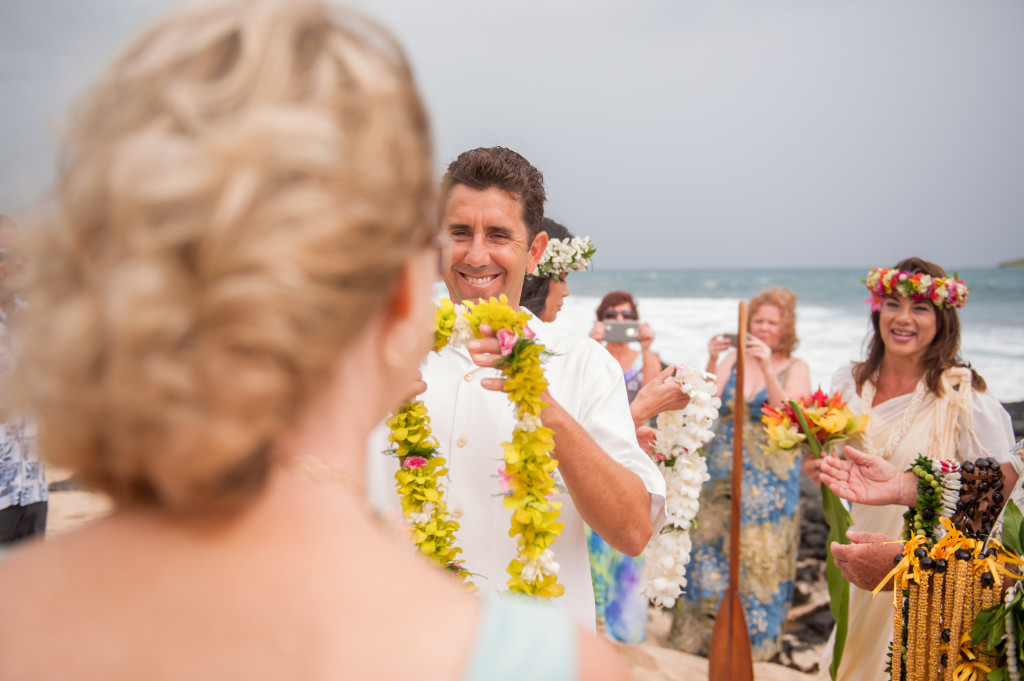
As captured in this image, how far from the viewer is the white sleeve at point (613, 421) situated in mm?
2375

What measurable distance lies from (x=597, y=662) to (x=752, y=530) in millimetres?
5548

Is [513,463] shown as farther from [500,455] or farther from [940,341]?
[940,341]

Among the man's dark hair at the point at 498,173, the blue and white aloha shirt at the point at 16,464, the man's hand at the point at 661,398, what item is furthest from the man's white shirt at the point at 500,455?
the blue and white aloha shirt at the point at 16,464

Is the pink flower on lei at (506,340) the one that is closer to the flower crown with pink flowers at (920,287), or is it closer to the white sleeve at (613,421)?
the white sleeve at (613,421)

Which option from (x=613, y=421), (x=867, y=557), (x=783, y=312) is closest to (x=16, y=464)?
(x=613, y=421)

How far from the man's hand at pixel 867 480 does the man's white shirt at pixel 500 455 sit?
1610 mm

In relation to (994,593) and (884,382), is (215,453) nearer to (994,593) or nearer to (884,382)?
(994,593)

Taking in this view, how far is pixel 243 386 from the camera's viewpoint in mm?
711

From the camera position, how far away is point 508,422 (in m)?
2.53

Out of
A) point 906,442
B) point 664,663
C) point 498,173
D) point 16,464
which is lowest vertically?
point 664,663

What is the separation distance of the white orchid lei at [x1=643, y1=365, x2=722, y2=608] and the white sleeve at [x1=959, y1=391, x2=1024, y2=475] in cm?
171

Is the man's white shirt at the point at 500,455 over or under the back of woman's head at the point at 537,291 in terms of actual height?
under

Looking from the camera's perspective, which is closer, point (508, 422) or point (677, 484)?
point (508, 422)

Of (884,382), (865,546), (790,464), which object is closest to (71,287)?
(865,546)
